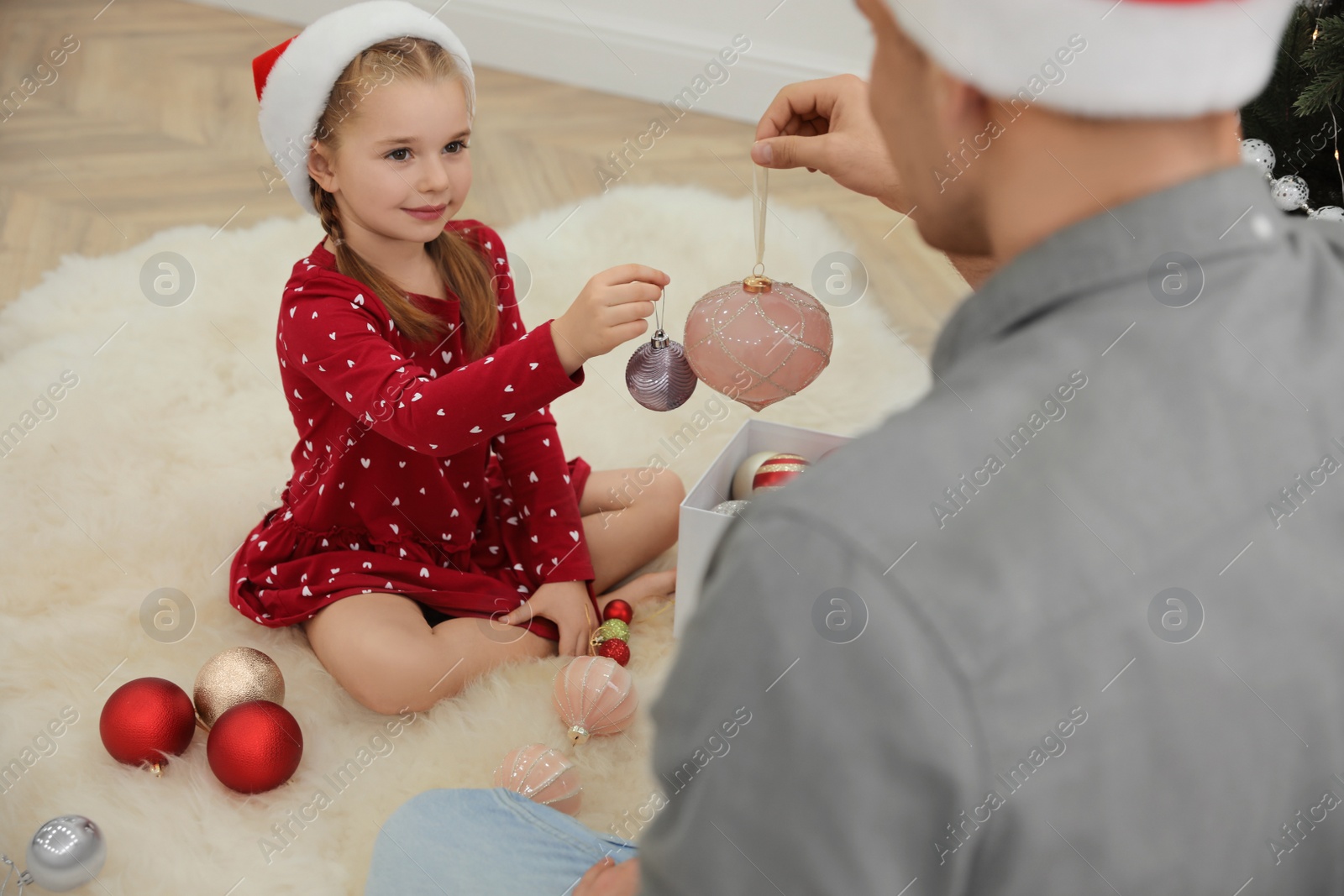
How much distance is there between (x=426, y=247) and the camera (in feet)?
4.73

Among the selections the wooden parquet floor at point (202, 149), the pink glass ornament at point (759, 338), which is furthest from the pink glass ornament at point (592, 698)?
the wooden parquet floor at point (202, 149)

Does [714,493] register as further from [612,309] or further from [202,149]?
[202,149]

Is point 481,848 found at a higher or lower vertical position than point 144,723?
higher

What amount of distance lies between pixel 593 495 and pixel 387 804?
0.56 meters

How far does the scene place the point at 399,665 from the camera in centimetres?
132

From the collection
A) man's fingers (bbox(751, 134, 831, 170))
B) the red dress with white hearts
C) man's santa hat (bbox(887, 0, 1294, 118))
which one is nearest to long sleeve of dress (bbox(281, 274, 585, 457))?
the red dress with white hearts

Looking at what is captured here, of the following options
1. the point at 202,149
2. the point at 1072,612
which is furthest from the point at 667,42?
the point at 1072,612

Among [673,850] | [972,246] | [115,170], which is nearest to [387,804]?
[673,850]

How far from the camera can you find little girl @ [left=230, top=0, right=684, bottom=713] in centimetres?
121

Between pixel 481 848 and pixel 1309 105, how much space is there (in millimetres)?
1392

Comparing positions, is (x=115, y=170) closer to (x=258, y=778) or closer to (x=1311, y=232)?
(x=258, y=778)

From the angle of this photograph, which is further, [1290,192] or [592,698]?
[1290,192]

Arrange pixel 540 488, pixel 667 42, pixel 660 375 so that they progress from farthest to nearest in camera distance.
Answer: pixel 667 42, pixel 540 488, pixel 660 375

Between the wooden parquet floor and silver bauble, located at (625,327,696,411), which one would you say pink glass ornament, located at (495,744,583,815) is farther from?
the wooden parquet floor
